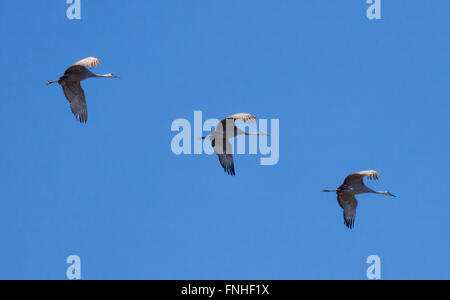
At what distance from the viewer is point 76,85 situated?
122 feet

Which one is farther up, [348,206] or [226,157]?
[226,157]

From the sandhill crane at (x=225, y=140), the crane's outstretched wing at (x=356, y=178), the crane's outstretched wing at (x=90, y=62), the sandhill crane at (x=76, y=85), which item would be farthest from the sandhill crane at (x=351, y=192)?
the crane's outstretched wing at (x=90, y=62)

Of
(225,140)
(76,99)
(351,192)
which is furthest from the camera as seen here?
(351,192)

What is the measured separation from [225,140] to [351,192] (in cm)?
500

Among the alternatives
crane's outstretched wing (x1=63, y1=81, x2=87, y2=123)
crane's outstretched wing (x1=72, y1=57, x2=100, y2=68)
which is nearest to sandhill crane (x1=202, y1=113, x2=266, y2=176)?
crane's outstretched wing (x1=63, y1=81, x2=87, y2=123)

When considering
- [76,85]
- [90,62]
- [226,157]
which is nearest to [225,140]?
[226,157]

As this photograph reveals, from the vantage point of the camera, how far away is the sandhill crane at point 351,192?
37.8 meters

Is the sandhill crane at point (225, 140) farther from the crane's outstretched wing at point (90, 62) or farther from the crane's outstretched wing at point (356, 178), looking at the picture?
the crane's outstretched wing at point (90, 62)

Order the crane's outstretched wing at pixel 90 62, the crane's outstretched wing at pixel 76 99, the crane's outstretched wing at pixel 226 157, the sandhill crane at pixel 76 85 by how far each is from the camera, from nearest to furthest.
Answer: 1. the crane's outstretched wing at pixel 90 62
2. the sandhill crane at pixel 76 85
3. the crane's outstretched wing at pixel 76 99
4. the crane's outstretched wing at pixel 226 157

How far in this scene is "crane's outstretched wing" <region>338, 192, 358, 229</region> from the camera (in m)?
38.7

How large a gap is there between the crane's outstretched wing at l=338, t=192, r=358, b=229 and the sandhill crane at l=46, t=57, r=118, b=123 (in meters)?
9.54

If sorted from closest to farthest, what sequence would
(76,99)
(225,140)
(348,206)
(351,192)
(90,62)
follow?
(90,62), (225,140), (76,99), (351,192), (348,206)

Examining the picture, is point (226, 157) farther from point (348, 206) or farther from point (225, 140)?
point (348, 206)
